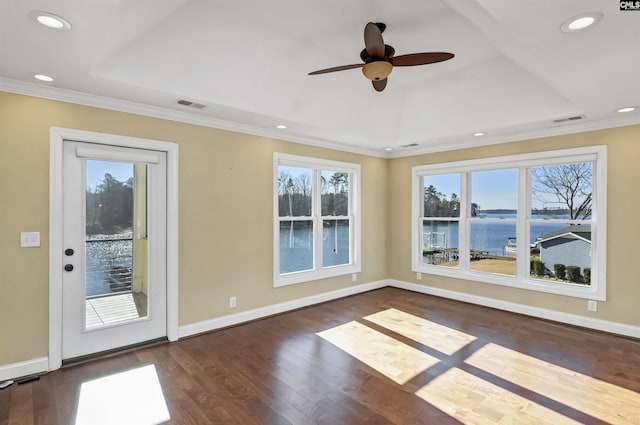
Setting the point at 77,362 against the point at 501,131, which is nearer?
the point at 77,362

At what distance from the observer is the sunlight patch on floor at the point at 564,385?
8.02ft

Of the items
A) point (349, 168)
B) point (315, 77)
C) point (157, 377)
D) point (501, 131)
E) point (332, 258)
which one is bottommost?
point (157, 377)

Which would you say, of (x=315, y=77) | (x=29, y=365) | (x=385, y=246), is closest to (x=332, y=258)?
(x=385, y=246)

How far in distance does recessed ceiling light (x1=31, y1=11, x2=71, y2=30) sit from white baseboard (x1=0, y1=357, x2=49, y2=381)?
2.81 meters

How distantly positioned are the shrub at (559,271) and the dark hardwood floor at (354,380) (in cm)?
71

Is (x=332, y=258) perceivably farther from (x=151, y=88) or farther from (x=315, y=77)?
(x=151, y=88)

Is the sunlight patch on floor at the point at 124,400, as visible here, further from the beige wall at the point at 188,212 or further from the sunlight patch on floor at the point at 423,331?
the sunlight patch on floor at the point at 423,331

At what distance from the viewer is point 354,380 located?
2.88m

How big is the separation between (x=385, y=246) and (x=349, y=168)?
70.0 inches

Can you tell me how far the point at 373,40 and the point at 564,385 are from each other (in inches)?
128

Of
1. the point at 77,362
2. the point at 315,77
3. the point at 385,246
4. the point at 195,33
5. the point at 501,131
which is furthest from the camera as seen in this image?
the point at 385,246

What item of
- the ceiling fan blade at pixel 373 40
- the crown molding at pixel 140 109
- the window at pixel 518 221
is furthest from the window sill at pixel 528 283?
the ceiling fan blade at pixel 373 40

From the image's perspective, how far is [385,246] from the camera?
21.1 ft

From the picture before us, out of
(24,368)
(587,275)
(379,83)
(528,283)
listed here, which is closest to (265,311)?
(24,368)
